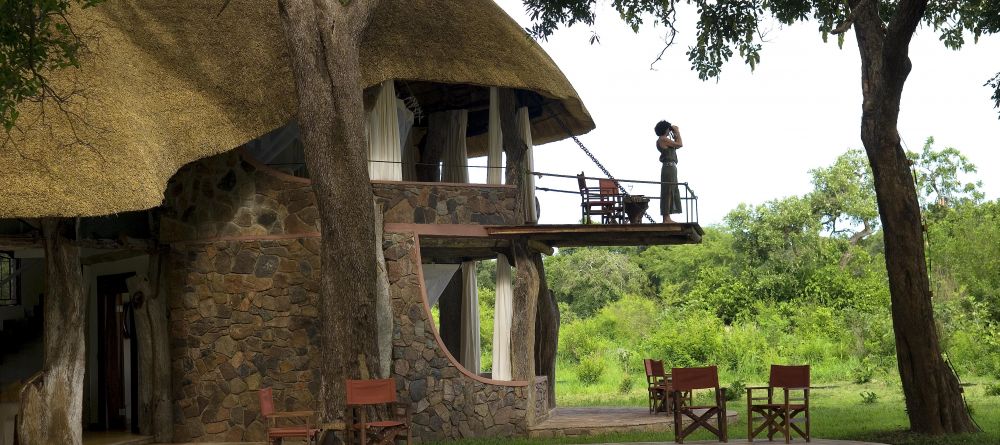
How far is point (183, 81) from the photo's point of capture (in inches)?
510

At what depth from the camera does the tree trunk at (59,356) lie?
448 inches

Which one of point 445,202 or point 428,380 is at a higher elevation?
point 445,202

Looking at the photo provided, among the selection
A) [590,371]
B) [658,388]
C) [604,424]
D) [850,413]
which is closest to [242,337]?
[604,424]

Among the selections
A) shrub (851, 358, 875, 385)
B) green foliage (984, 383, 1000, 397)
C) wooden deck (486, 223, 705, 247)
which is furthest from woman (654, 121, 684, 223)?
shrub (851, 358, 875, 385)

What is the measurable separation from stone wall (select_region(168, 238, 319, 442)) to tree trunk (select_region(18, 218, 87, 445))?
154 centimetres

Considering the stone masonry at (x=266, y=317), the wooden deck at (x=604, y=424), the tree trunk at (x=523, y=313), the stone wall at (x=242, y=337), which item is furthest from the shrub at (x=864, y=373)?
the stone wall at (x=242, y=337)

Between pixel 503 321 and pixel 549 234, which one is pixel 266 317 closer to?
pixel 503 321

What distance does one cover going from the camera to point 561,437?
1276cm

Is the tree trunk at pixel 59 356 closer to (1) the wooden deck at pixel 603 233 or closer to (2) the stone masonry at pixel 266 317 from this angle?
(2) the stone masonry at pixel 266 317

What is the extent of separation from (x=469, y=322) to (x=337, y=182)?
576 centimetres

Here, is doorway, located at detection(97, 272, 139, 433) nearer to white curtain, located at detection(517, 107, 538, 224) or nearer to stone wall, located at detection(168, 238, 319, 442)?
stone wall, located at detection(168, 238, 319, 442)

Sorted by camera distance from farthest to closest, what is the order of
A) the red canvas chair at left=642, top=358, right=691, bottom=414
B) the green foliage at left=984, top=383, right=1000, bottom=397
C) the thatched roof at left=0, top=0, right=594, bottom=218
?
the green foliage at left=984, top=383, right=1000, bottom=397 → the red canvas chair at left=642, top=358, right=691, bottom=414 → the thatched roof at left=0, top=0, right=594, bottom=218

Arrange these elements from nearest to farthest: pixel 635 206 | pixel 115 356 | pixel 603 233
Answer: pixel 603 233 < pixel 635 206 < pixel 115 356

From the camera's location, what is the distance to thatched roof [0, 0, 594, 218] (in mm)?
10680
